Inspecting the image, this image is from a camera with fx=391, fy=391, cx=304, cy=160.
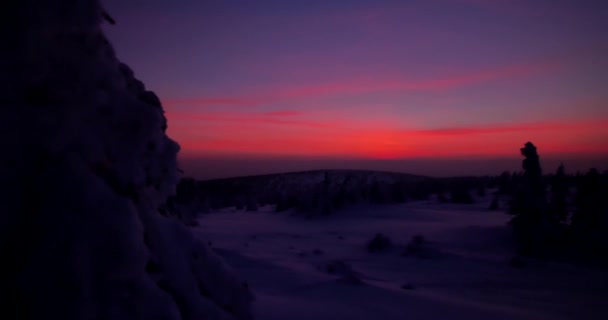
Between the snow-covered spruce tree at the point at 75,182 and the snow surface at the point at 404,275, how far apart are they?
432cm

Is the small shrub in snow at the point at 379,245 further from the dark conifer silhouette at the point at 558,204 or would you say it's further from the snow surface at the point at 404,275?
the dark conifer silhouette at the point at 558,204

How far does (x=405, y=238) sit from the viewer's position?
22.8 metres

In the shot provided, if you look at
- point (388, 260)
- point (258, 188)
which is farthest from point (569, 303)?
point (258, 188)

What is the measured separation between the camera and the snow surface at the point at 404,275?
28.8 ft

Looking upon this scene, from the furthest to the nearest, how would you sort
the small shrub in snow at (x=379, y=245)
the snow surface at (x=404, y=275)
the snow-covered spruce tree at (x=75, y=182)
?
the small shrub in snow at (x=379, y=245), the snow surface at (x=404, y=275), the snow-covered spruce tree at (x=75, y=182)

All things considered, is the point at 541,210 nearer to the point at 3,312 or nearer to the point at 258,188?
the point at 3,312

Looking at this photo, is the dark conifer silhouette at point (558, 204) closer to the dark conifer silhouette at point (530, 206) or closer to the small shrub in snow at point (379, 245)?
the dark conifer silhouette at point (530, 206)

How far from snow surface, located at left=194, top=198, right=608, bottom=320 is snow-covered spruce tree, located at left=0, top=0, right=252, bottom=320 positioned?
4.32 metres

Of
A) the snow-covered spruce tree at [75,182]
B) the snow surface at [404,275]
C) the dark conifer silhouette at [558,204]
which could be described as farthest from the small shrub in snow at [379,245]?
the snow-covered spruce tree at [75,182]

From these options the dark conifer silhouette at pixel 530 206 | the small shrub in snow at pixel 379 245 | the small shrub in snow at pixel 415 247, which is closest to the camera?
the dark conifer silhouette at pixel 530 206

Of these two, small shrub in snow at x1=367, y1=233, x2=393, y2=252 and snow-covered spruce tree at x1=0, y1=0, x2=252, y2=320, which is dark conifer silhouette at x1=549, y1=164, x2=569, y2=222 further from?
snow-covered spruce tree at x1=0, y1=0, x2=252, y2=320

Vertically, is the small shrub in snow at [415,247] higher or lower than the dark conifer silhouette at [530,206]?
lower

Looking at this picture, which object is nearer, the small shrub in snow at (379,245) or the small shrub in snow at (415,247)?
the small shrub in snow at (415,247)

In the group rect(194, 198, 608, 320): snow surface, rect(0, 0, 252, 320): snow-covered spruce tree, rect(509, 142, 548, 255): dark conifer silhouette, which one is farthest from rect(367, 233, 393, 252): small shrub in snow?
rect(0, 0, 252, 320): snow-covered spruce tree
